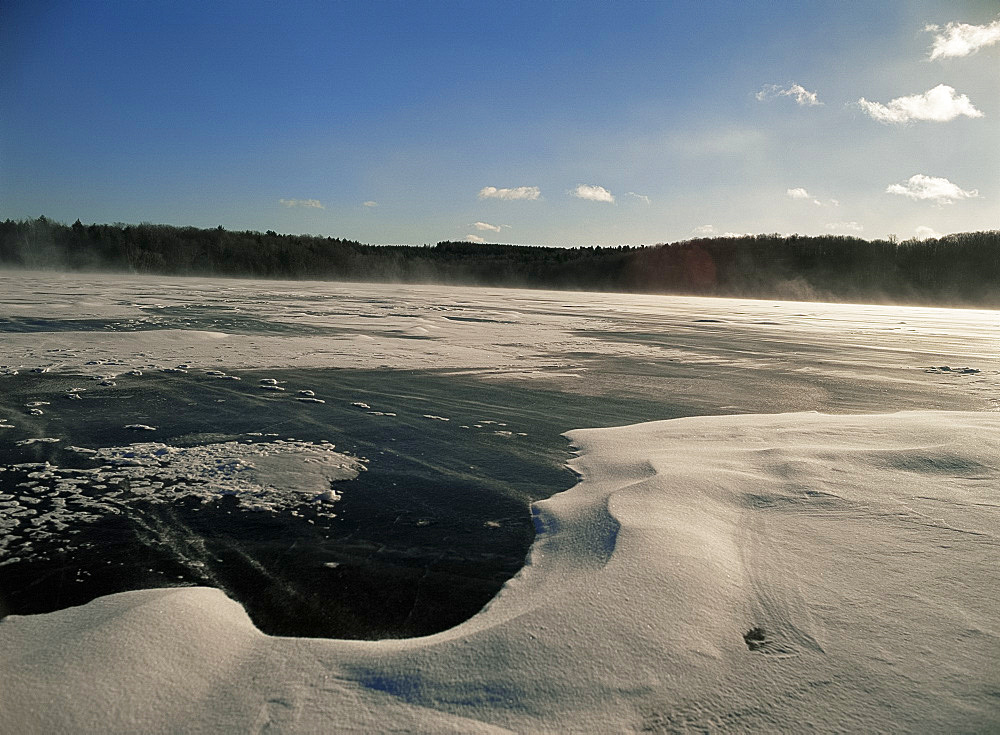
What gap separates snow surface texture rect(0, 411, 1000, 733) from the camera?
1227mm

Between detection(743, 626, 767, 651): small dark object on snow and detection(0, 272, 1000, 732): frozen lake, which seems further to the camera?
detection(743, 626, 767, 651): small dark object on snow

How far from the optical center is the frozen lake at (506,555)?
1.29 m

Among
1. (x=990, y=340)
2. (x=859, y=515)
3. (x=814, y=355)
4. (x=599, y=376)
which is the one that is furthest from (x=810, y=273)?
(x=859, y=515)

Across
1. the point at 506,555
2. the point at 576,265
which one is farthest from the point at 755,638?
the point at 576,265

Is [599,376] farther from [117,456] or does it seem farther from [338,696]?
[338,696]

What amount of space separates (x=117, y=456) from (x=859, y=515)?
3.62 m

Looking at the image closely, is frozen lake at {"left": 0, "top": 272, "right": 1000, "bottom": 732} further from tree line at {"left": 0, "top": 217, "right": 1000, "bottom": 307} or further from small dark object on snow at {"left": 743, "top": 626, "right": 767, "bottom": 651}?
tree line at {"left": 0, "top": 217, "right": 1000, "bottom": 307}

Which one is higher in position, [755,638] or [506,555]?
[755,638]

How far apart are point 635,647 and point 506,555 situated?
33.2 inches

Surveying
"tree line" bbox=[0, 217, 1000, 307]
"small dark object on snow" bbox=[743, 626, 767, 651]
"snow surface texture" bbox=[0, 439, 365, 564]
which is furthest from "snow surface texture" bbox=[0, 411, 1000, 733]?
"tree line" bbox=[0, 217, 1000, 307]

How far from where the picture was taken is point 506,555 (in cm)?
221

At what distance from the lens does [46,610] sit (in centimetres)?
175

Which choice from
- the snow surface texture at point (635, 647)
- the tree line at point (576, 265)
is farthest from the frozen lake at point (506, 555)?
the tree line at point (576, 265)

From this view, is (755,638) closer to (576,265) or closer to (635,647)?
(635,647)
